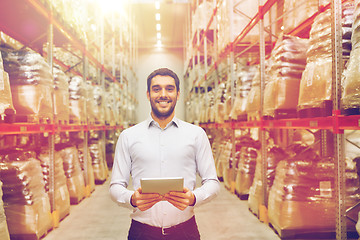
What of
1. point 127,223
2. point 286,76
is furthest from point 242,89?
point 127,223

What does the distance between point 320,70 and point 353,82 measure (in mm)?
729

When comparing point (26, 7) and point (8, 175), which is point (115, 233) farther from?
point (26, 7)

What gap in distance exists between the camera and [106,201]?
19.8ft

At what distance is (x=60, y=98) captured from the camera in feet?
16.2

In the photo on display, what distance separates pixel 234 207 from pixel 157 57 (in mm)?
16389

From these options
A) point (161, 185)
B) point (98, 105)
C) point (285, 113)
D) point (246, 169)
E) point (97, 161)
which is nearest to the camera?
point (161, 185)

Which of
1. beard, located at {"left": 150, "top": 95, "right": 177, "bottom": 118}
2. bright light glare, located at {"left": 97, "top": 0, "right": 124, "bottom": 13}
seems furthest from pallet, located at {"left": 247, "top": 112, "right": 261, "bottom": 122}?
bright light glare, located at {"left": 97, "top": 0, "right": 124, "bottom": 13}

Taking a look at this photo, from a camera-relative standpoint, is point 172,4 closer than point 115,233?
No

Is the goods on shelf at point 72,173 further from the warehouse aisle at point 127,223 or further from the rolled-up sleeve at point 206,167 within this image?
the rolled-up sleeve at point 206,167

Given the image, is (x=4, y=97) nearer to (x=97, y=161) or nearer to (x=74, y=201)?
(x=74, y=201)

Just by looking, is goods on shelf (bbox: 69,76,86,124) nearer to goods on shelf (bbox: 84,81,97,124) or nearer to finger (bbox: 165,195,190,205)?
goods on shelf (bbox: 84,81,97,124)

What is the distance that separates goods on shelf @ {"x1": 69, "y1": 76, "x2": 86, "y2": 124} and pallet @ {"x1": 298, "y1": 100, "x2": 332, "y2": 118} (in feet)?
13.3

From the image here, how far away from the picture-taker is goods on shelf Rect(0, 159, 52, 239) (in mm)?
3650

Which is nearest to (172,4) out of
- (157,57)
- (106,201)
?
(157,57)
